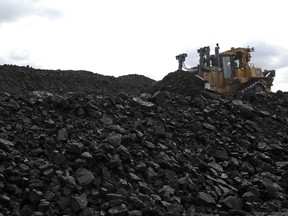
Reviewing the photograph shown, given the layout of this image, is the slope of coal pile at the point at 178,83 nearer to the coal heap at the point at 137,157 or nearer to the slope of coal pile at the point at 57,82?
the coal heap at the point at 137,157

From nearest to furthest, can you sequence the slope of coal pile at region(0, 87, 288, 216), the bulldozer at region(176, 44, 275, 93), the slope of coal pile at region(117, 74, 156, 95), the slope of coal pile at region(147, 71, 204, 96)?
the slope of coal pile at region(0, 87, 288, 216) → the slope of coal pile at region(147, 71, 204, 96) → the bulldozer at region(176, 44, 275, 93) → the slope of coal pile at region(117, 74, 156, 95)

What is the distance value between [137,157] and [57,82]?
45.0 feet

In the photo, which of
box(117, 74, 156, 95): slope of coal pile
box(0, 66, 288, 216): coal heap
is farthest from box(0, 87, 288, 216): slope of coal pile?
box(117, 74, 156, 95): slope of coal pile

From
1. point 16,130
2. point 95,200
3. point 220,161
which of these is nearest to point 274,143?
point 220,161

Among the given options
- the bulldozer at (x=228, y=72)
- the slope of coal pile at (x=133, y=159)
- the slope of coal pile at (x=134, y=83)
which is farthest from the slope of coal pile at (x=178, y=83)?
the slope of coal pile at (x=134, y=83)

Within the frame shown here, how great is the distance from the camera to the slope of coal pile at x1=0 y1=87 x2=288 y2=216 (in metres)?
6.93

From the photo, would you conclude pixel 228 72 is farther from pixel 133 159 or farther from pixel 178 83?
pixel 133 159

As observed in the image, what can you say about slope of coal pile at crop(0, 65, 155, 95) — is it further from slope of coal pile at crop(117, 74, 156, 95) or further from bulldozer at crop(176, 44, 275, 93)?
bulldozer at crop(176, 44, 275, 93)

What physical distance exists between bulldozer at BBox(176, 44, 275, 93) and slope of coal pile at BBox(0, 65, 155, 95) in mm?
4891

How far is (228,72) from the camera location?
1914 centimetres

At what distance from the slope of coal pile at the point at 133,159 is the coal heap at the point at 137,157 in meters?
0.02

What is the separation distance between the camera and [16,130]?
26.7ft

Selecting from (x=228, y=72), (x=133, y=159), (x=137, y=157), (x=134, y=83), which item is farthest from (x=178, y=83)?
(x=134, y=83)

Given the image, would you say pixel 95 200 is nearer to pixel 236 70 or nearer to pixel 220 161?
pixel 220 161
